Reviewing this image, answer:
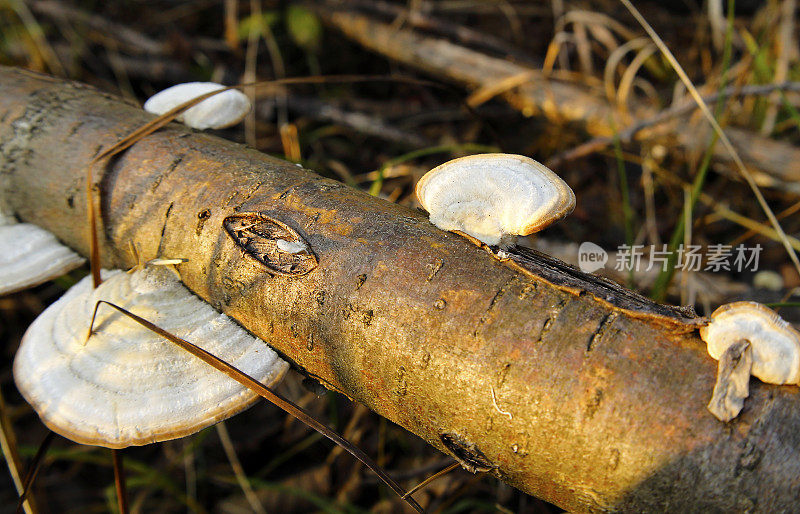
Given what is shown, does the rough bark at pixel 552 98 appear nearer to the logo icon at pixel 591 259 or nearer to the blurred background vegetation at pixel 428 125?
the blurred background vegetation at pixel 428 125

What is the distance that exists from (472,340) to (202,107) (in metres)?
1.40

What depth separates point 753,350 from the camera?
1.18 metres

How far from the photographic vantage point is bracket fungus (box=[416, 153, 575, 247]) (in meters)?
1.42

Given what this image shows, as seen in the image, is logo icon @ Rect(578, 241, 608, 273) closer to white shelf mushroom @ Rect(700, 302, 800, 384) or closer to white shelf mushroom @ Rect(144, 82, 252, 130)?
white shelf mushroom @ Rect(700, 302, 800, 384)

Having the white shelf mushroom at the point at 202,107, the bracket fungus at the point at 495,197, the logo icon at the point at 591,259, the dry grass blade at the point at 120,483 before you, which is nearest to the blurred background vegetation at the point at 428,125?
the logo icon at the point at 591,259

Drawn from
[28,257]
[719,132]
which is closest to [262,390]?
[28,257]

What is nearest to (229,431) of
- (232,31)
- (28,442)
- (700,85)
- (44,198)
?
(28,442)

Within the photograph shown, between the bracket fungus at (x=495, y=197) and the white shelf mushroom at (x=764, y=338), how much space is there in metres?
0.45

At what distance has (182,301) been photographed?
5.52 ft

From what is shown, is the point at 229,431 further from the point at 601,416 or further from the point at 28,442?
the point at 601,416

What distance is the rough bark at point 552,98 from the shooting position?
352 centimetres

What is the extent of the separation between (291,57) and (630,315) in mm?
4547

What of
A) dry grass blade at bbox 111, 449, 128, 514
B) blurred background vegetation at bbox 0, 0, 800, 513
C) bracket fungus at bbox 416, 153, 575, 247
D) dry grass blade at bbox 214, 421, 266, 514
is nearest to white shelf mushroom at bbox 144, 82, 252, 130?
Result: blurred background vegetation at bbox 0, 0, 800, 513

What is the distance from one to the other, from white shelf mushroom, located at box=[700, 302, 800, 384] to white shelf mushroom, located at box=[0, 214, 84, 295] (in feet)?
6.84
